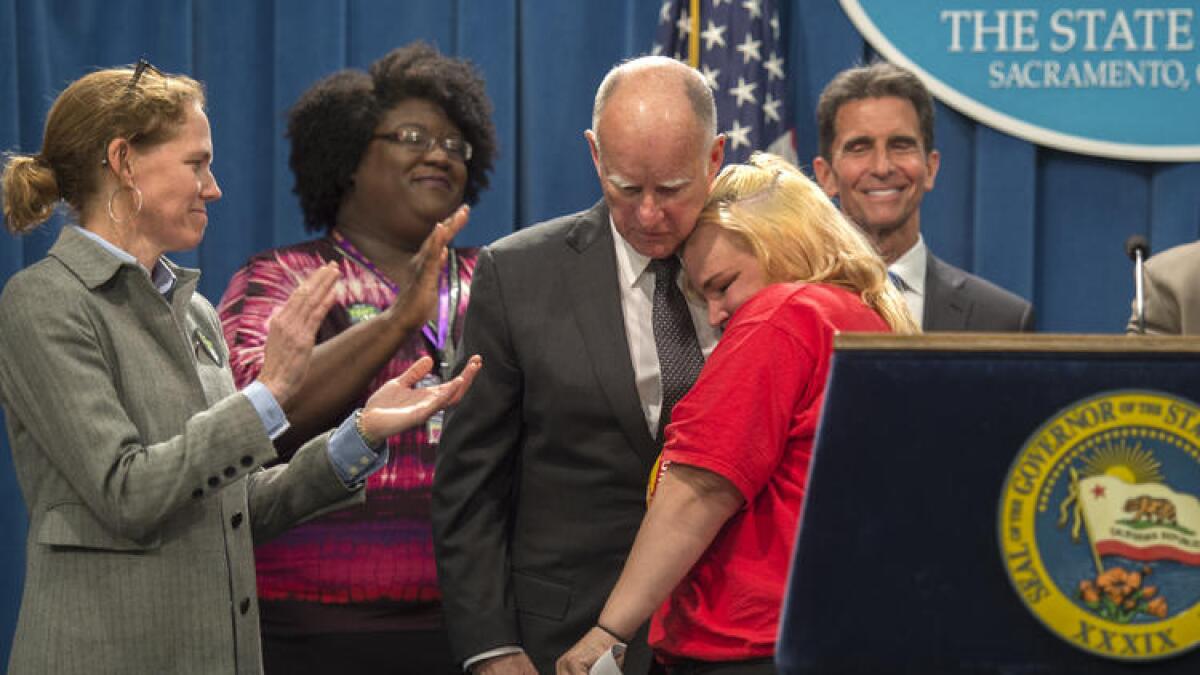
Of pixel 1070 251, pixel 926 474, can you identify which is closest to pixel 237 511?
pixel 926 474

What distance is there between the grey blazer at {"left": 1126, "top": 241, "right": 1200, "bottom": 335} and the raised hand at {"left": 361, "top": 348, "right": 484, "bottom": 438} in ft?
4.06

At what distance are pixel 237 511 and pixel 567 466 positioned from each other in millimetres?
510

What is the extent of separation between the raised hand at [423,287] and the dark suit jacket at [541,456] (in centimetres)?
44

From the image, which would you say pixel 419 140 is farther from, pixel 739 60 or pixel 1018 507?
pixel 1018 507

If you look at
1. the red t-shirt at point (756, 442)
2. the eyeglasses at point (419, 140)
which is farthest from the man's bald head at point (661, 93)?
the eyeglasses at point (419, 140)

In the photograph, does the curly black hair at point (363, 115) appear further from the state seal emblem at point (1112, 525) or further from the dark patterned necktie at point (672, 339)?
the state seal emblem at point (1112, 525)

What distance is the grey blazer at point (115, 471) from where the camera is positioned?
213 cm

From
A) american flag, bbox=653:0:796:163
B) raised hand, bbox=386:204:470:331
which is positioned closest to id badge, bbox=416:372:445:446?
raised hand, bbox=386:204:470:331

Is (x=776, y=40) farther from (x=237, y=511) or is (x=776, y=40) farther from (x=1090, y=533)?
(x=1090, y=533)

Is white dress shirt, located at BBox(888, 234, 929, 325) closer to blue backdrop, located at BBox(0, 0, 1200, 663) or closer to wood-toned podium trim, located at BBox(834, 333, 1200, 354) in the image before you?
blue backdrop, located at BBox(0, 0, 1200, 663)

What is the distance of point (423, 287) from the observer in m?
3.08

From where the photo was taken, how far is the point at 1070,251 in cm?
418

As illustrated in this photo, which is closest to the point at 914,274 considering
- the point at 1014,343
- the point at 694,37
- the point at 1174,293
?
the point at 1174,293

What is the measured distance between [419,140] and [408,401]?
144 cm
